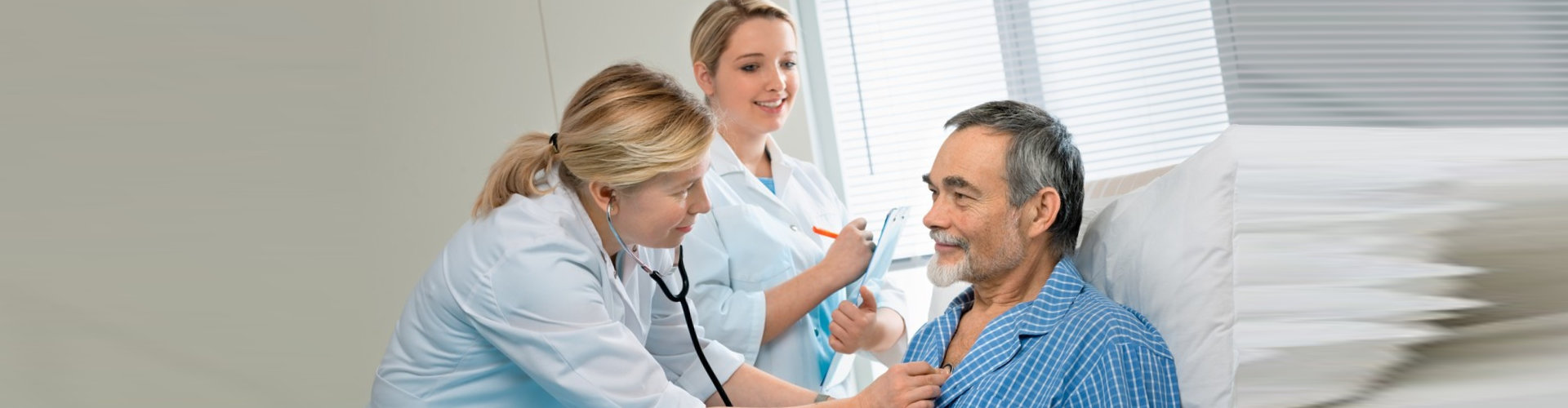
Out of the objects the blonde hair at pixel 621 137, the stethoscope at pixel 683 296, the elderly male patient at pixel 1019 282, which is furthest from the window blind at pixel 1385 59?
the blonde hair at pixel 621 137

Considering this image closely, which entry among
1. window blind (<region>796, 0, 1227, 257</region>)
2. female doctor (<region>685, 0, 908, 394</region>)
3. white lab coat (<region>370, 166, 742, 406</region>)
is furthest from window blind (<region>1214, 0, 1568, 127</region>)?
white lab coat (<region>370, 166, 742, 406</region>)

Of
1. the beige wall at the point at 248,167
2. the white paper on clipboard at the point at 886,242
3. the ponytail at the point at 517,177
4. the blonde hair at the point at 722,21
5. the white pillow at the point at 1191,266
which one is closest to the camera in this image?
the white pillow at the point at 1191,266

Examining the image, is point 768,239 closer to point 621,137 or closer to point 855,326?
point 855,326

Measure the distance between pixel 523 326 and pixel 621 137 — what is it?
0.26 meters

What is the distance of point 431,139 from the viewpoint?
284 centimetres

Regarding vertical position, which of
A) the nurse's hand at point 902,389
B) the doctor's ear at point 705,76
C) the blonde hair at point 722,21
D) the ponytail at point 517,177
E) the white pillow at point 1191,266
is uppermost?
the blonde hair at point 722,21

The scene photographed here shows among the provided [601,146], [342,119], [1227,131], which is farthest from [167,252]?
[1227,131]

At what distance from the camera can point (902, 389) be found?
56.6 inches

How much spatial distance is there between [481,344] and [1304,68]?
255 centimetres

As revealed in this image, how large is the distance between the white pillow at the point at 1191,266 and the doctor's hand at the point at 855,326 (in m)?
0.40

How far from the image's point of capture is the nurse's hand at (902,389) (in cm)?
144

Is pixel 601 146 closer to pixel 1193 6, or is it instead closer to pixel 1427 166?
pixel 1427 166

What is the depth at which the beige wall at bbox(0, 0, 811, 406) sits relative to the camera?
223cm

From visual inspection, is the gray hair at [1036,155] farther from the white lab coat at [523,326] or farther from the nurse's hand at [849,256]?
the white lab coat at [523,326]
